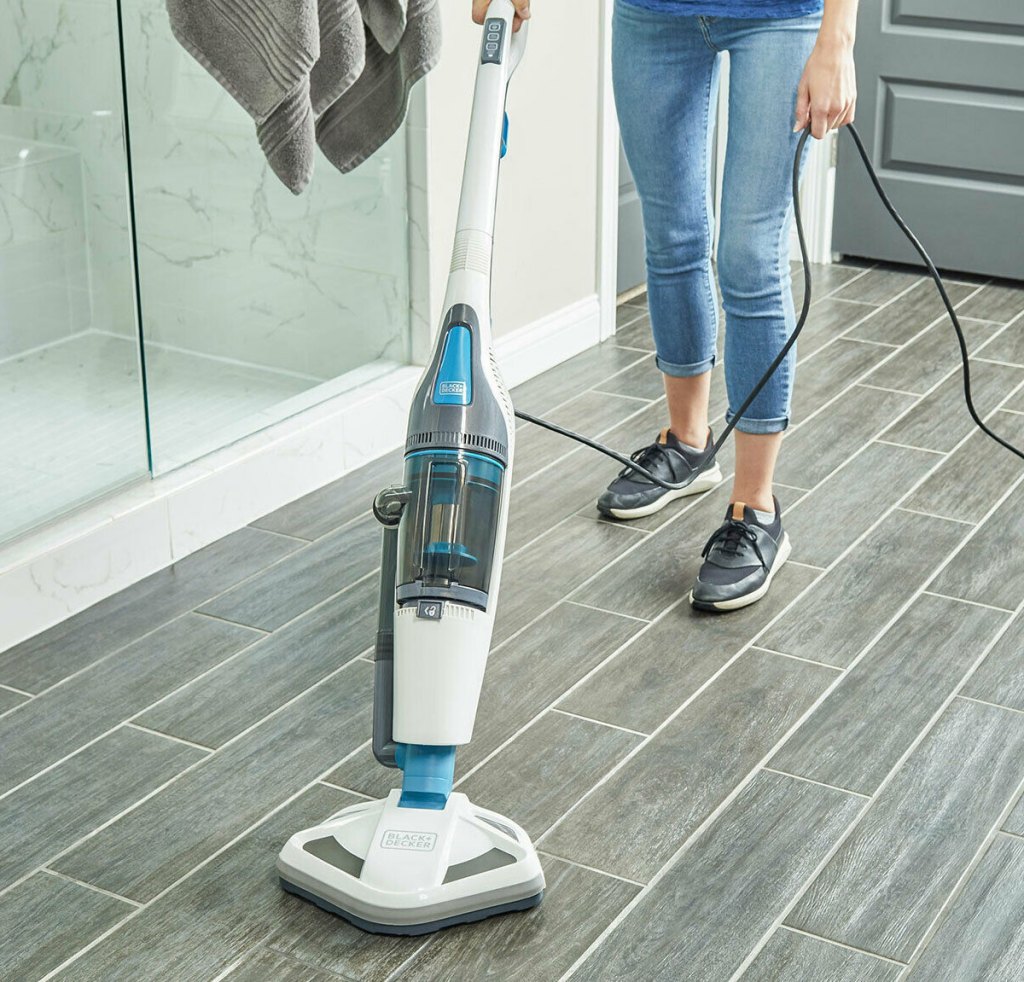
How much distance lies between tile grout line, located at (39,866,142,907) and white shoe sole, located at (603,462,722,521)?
3.39ft

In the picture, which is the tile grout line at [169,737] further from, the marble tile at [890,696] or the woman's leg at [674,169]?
the woman's leg at [674,169]

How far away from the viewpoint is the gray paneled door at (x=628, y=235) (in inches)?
128

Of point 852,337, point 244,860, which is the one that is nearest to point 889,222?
point 852,337

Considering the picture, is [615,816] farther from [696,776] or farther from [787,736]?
[787,736]

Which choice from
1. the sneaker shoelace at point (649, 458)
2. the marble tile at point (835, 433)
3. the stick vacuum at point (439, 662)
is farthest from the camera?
the marble tile at point (835, 433)

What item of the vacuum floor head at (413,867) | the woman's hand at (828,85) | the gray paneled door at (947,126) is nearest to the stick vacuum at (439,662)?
the vacuum floor head at (413,867)

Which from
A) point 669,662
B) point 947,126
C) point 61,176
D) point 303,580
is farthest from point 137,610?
point 947,126

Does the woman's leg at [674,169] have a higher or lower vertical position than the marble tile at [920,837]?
higher

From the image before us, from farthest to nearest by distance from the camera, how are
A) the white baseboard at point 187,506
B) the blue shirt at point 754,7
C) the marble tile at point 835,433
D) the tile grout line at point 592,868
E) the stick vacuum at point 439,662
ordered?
1. the marble tile at point 835,433
2. the white baseboard at point 187,506
3. the blue shirt at point 754,7
4. the tile grout line at point 592,868
5. the stick vacuum at point 439,662

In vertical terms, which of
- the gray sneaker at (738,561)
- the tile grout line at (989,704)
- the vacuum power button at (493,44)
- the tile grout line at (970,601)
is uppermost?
the vacuum power button at (493,44)

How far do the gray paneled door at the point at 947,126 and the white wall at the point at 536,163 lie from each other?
86 centimetres

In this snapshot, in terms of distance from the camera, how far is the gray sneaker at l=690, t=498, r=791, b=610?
6.49 ft

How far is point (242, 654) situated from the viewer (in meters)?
1.88

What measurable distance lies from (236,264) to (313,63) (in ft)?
2.66
